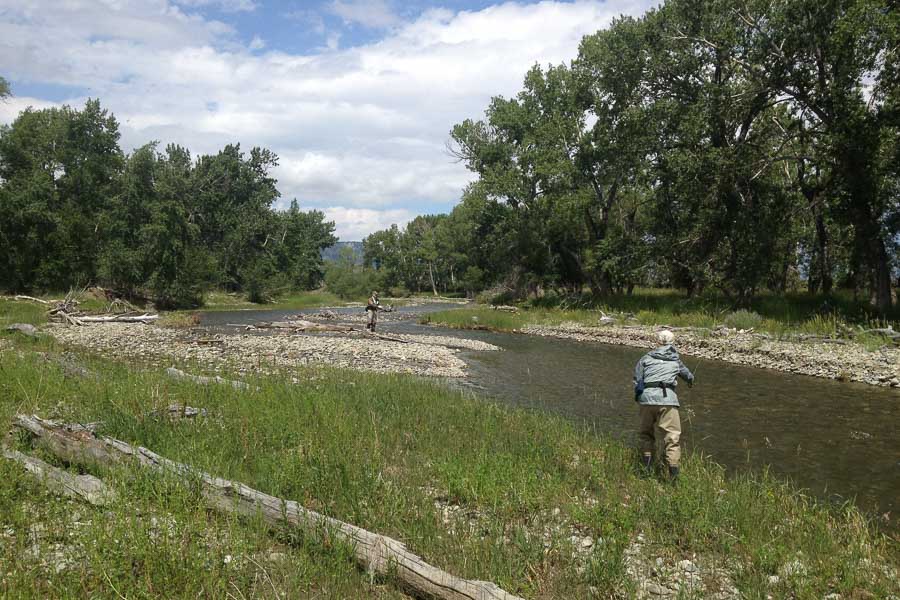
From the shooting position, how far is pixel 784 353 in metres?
21.8

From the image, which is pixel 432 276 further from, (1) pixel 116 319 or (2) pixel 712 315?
(2) pixel 712 315

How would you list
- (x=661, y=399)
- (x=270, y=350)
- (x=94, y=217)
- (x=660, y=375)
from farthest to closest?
(x=94, y=217) → (x=270, y=350) → (x=660, y=375) → (x=661, y=399)

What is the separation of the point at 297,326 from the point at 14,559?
29392 millimetres

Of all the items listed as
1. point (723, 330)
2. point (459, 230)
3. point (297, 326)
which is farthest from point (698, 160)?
point (459, 230)

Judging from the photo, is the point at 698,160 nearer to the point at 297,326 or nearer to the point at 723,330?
the point at 723,330

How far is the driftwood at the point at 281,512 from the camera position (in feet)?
15.6

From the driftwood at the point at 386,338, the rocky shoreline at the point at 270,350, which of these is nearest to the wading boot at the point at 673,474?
the rocky shoreline at the point at 270,350

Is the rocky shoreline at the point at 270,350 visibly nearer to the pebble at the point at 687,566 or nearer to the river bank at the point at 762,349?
the river bank at the point at 762,349

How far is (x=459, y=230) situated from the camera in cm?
9612

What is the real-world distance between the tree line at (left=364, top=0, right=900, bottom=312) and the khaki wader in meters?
21.5

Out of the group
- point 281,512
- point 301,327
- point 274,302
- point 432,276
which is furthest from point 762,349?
point 432,276

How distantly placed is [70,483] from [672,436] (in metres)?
8.13

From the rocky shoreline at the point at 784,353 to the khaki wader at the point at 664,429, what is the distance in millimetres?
13069

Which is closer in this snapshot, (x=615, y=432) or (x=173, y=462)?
(x=173, y=462)
